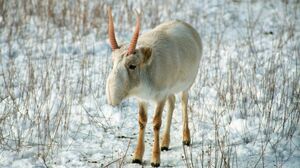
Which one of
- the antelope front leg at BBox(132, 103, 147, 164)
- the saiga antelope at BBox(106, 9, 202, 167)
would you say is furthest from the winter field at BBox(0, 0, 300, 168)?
the saiga antelope at BBox(106, 9, 202, 167)

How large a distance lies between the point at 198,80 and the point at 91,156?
10.1 ft

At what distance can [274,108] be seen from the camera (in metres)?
6.12

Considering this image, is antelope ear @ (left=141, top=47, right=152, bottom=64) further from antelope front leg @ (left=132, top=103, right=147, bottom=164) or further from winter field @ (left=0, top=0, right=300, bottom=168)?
winter field @ (left=0, top=0, right=300, bottom=168)

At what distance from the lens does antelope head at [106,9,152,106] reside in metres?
4.14

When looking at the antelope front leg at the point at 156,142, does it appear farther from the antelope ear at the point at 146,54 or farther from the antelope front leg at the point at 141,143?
the antelope ear at the point at 146,54

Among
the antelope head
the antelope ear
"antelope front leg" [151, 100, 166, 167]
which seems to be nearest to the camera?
the antelope head

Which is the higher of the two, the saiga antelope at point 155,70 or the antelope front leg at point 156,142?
the saiga antelope at point 155,70

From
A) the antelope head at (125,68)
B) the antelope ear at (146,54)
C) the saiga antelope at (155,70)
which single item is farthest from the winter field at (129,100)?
the antelope ear at (146,54)

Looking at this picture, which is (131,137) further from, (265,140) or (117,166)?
(265,140)

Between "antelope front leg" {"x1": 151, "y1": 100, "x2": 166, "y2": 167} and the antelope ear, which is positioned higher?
the antelope ear

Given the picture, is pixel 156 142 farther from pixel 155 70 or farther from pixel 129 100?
pixel 129 100

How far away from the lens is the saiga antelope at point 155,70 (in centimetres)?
421

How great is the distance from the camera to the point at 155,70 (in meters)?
4.60

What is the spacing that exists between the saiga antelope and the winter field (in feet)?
1.33
